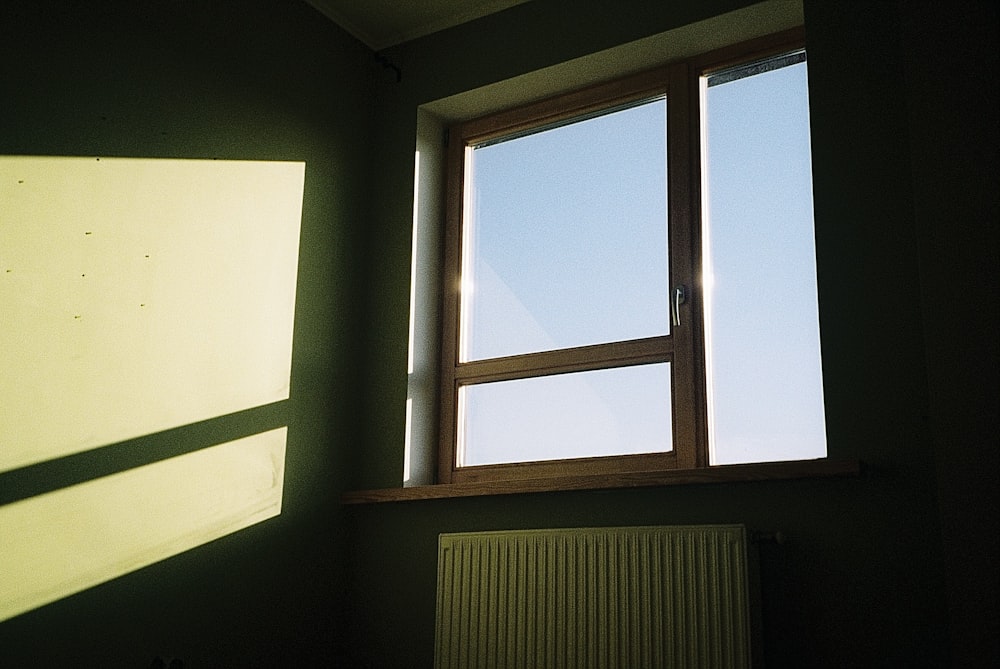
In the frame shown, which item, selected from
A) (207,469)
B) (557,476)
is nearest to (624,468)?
(557,476)

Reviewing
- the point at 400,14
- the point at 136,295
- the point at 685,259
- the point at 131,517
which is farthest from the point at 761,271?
the point at 131,517

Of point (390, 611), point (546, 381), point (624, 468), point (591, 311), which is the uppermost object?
point (591, 311)

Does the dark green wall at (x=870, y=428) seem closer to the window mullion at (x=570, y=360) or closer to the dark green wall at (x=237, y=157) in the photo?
the dark green wall at (x=237, y=157)

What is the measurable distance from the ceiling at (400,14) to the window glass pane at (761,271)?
37.3 inches

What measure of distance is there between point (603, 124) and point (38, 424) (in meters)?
2.03

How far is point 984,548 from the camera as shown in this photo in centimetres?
204

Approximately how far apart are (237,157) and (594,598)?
1.72 metres

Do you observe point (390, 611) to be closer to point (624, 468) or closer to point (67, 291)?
point (624, 468)

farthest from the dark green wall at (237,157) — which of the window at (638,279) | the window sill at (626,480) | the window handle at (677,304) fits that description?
the window handle at (677,304)

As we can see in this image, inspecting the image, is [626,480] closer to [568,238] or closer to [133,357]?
[568,238]

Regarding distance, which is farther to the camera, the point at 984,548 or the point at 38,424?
the point at 38,424

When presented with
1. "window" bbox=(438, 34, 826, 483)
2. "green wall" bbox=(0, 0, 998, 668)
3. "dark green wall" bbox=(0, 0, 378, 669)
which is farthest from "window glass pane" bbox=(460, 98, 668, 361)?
"dark green wall" bbox=(0, 0, 378, 669)

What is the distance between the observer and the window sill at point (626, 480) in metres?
2.53

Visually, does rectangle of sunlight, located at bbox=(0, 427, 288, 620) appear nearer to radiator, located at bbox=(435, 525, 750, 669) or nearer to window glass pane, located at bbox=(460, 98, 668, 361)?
radiator, located at bbox=(435, 525, 750, 669)
